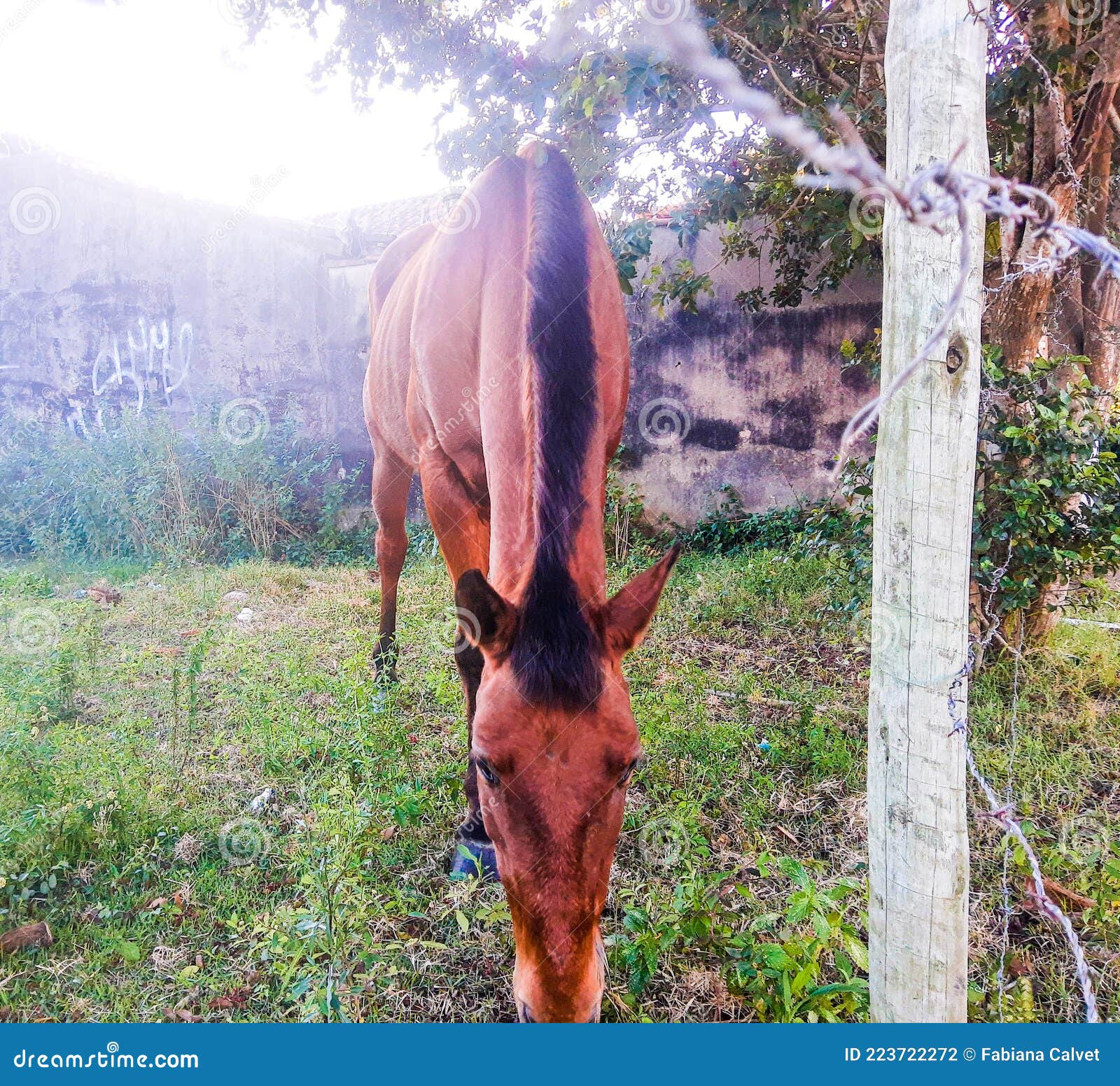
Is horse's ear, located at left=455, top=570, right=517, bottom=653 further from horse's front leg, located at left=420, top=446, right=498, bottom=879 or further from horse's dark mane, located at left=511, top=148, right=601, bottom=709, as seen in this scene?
horse's front leg, located at left=420, top=446, right=498, bottom=879

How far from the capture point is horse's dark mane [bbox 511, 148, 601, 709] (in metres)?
1.59

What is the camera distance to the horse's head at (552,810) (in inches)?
58.0

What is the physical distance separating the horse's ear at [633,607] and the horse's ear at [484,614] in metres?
0.23

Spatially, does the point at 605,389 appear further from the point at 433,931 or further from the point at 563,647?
the point at 433,931

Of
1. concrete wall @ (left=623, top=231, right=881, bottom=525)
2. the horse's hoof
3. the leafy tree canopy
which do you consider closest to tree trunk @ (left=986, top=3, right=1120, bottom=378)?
the leafy tree canopy

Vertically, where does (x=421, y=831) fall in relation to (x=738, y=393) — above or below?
below

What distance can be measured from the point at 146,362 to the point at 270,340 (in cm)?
127

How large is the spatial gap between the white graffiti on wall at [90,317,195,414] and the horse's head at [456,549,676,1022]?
24.1 feet

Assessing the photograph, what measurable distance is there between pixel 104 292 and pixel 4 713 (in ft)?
19.1

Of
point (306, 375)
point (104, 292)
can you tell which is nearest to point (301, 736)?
point (306, 375)

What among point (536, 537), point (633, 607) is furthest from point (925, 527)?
point (536, 537)

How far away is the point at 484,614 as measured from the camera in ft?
5.33

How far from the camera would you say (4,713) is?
3.20 m

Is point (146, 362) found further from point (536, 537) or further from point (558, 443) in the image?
point (536, 537)
